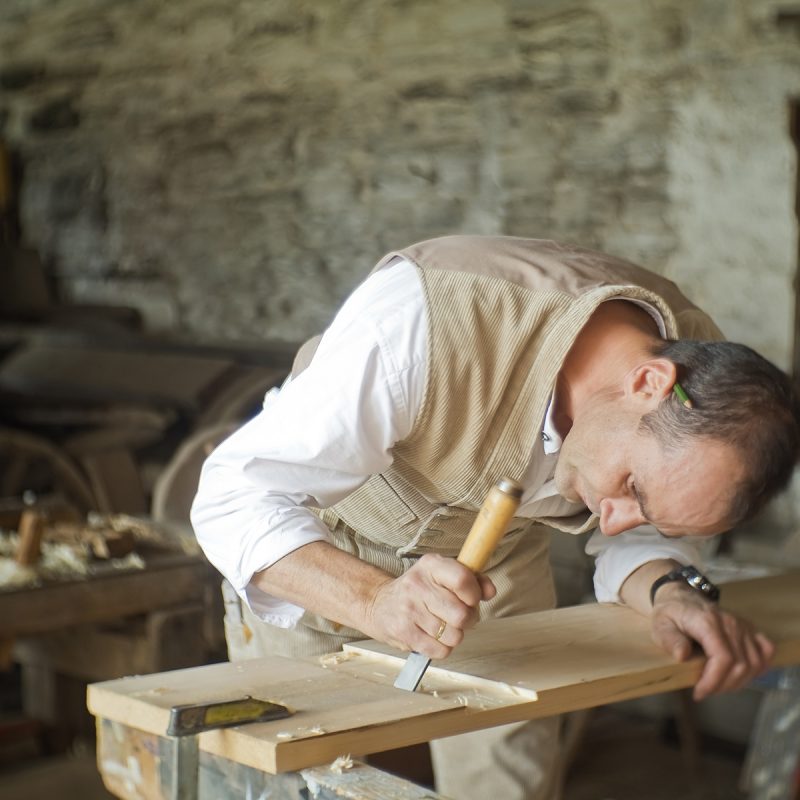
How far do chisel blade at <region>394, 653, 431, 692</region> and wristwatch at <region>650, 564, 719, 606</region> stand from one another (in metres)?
0.55

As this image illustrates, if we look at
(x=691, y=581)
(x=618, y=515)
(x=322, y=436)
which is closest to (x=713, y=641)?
(x=691, y=581)

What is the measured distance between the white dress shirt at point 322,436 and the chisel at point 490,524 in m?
0.27

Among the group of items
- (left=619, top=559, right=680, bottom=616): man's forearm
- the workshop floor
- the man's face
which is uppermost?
the man's face

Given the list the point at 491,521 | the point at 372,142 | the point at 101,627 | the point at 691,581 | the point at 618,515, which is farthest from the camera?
the point at 372,142

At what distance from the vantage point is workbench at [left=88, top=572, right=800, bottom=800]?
1.46 metres

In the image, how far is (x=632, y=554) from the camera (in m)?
2.23

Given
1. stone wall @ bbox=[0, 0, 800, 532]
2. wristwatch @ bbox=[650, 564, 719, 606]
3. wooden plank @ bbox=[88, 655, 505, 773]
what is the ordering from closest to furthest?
wooden plank @ bbox=[88, 655, 505, 773] < wristwatch @ bbox=[650, 564, 719, 606] < stone wall @ bbox=[0, 0, 800, 532]

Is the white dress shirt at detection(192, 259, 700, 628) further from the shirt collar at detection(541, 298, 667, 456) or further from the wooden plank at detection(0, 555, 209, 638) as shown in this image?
the wooden plank at detection(0, 555, 209, 638)

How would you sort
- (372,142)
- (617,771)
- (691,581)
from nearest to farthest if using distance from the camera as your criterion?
(691,581)
(617,771)
(372,142)

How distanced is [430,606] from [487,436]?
35 cm

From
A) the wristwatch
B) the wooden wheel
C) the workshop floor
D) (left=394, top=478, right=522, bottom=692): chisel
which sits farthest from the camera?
the wooden wheel

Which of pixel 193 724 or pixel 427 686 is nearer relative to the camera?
pixel 193 724

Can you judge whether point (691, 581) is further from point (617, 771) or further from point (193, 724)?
point (617, 771)

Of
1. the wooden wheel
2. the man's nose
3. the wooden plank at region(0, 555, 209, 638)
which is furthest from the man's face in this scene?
the wooden wheel
